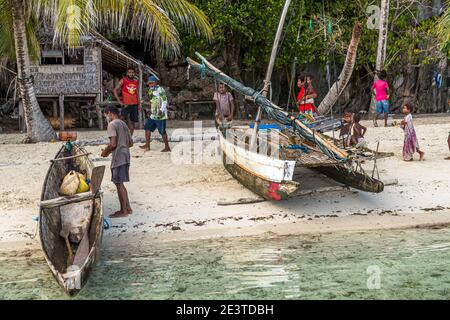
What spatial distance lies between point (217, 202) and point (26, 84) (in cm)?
633

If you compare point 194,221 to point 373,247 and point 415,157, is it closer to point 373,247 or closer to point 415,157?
point 373,247

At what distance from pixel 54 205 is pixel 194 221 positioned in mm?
2216

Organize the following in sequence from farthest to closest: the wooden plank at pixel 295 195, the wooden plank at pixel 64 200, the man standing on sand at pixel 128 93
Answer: the man standing on sand at pixel 128 93, the wooden plank at pixel 295 195, the wooden plank at pixel 64 200

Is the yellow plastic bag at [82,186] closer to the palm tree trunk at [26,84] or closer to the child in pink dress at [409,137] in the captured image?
the child in pink dress at [409,137]

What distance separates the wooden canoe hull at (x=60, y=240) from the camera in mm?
6082

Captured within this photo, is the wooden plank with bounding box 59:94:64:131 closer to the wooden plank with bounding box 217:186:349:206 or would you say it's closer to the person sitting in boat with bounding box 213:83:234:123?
the person sitting in boat with bounding box 213:83:234:123

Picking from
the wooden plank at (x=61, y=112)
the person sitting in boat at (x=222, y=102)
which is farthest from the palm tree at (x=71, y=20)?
the wooden plank at (x=61, y=112)

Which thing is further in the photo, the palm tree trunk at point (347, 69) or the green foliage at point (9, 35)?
the palm tree trunk at point (347, 69)

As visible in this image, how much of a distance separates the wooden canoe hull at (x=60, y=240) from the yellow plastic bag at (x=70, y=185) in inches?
7.1

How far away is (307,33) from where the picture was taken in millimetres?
20078

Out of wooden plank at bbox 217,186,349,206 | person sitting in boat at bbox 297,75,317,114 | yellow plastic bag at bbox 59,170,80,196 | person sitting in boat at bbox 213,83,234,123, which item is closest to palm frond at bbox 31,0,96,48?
person sitting in boat at bbox 213,83,234,123

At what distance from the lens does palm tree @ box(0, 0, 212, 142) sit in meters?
11.2

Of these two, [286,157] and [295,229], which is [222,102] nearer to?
[286,157]
